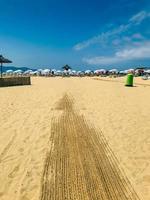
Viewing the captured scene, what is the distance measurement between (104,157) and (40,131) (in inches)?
111

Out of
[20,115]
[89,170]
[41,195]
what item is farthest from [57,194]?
[20,115]

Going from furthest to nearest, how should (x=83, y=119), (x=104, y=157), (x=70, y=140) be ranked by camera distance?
1. (x=83, y=119)
2. (x=70, y=140)
3. (x=104, y=157)

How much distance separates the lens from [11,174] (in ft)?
15.9

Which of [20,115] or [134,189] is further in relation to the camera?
[20,115]

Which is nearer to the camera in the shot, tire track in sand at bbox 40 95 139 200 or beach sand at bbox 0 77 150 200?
tire track in sand at bbox 40 95 139 200

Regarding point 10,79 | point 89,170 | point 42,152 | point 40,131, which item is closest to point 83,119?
point 40,131

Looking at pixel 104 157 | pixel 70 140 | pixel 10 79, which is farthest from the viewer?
pixel 10 79

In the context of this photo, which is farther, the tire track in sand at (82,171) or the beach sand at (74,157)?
the beach sand at (74,157)

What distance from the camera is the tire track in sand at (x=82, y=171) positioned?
13.5 feet

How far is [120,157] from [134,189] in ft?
4.78

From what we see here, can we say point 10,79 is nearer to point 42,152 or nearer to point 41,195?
point 42,152

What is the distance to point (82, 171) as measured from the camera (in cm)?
489

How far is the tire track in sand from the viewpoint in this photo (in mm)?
4113

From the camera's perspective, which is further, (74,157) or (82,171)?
(74,157)
